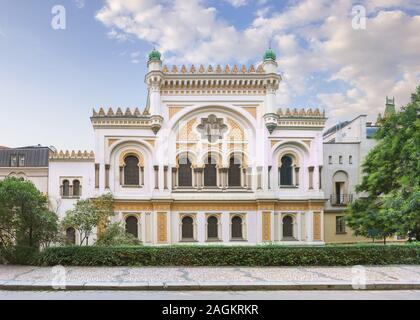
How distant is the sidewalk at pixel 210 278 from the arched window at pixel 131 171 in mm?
16037

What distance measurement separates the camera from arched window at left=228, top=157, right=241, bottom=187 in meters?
32.2

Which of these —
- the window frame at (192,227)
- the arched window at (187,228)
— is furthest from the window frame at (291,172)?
the arched window at (187,228)

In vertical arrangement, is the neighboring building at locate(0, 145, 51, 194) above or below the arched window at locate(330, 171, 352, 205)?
above

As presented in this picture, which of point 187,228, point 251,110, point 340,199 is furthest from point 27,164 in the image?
point 340,199

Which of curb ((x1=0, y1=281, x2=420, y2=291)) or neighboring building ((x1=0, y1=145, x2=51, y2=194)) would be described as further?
neighboring building ((x1=0, y1=145, x2=51, y2=194))

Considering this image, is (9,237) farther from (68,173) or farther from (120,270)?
(68,173)

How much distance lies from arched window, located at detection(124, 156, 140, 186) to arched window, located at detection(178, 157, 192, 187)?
320cm

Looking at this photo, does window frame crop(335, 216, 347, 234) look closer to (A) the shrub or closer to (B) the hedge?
(B) the hedge

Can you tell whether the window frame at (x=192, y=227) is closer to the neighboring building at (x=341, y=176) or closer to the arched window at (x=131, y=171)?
the arched window at (x=131, y=171)

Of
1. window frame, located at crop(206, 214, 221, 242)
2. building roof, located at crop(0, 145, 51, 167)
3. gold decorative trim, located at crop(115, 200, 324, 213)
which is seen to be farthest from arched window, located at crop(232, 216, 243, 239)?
building roof, located at crop(0, 145, 51, 167)

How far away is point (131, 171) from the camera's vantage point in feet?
105

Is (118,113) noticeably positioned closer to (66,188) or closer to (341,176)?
(66,188)

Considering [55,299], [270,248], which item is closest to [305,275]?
[270,248]
